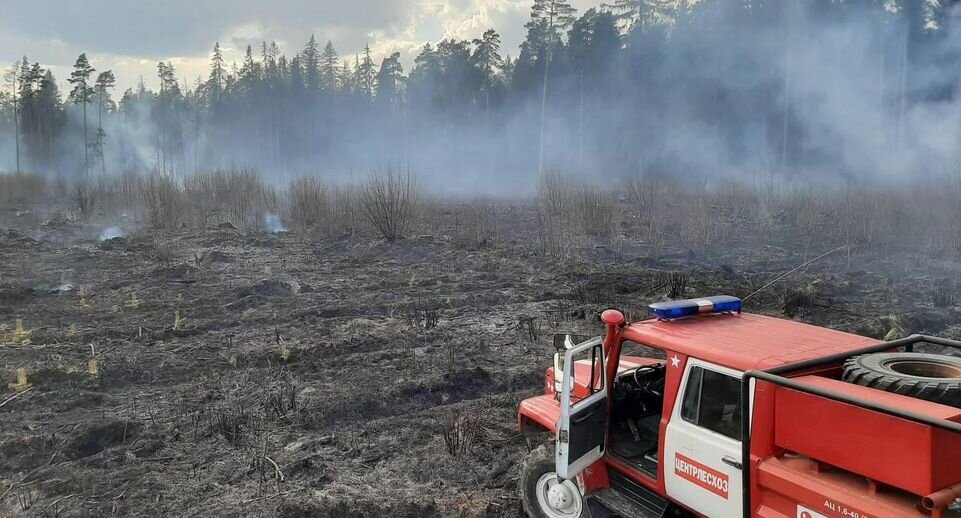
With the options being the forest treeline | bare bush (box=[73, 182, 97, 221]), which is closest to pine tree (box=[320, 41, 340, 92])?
the forest treeline

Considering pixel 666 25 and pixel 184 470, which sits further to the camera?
pixel 666 25

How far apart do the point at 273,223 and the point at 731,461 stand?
17.6m

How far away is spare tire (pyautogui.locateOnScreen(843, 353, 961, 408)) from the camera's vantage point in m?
2.47

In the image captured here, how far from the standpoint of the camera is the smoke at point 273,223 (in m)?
18.2

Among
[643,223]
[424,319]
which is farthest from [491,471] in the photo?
[643,223]

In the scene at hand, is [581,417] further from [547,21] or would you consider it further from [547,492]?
[547,21]

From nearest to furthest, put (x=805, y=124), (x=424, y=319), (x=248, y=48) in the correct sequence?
(x=424, y=319) → (x=805, y=124) → (x=248, y=48)

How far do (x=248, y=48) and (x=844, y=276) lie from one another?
6464cm

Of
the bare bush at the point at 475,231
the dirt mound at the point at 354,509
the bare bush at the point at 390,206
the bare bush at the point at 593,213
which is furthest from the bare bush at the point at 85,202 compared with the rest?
the dirt mound at the point at 354,509

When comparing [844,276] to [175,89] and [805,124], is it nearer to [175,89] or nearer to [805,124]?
[805,124]

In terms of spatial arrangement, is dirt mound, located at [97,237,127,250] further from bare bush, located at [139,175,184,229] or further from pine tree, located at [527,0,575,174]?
pine tree, located at [527,0,575,174]

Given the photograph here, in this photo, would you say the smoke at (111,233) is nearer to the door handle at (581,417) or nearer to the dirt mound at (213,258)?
the dirt mound at (213,258)

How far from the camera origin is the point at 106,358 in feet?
22.7

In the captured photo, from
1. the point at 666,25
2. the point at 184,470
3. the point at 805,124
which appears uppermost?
the point at 666,25
